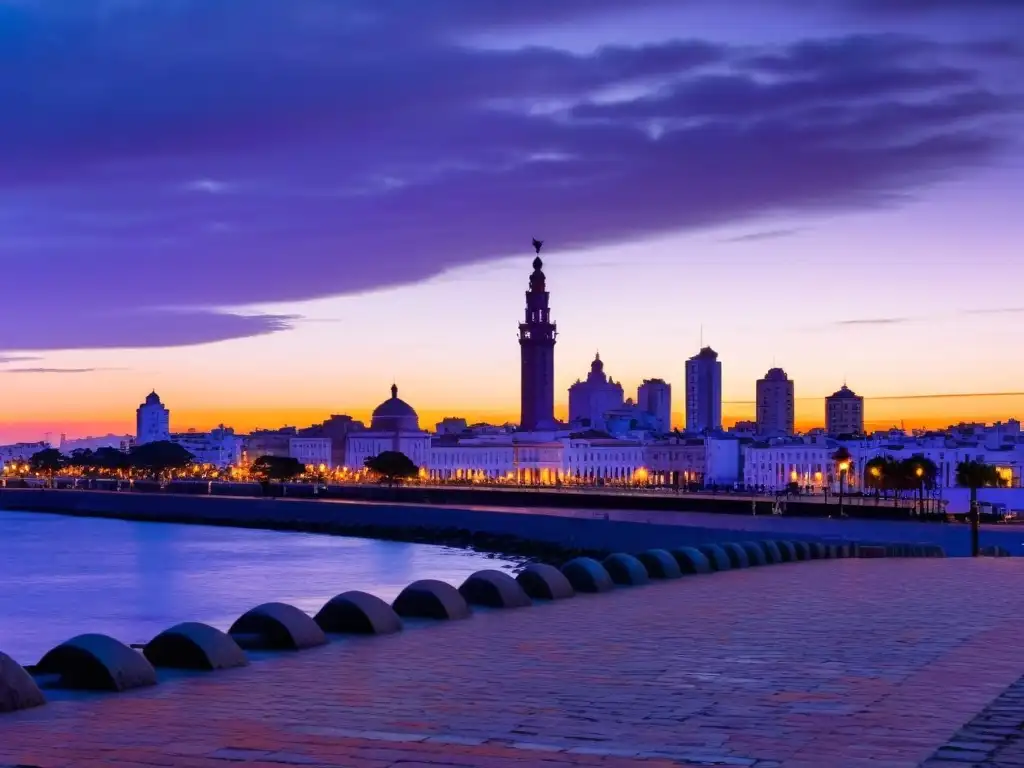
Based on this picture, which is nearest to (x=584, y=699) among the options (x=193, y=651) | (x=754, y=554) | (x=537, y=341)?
(x=193, y=651)

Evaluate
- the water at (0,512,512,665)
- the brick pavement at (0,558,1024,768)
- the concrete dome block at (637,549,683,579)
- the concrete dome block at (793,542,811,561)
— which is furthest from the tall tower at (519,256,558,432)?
the brick pavement at (0,558,1024,768)

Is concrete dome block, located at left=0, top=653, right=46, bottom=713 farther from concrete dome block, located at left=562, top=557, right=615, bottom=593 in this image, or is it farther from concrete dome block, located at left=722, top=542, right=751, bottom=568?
concrete dome block, located at left=722, top=542, right=751, bottom=568

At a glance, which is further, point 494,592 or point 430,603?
point 494,592

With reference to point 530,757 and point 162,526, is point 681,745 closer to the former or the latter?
point 530,757

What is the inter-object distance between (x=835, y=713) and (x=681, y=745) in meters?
1.17

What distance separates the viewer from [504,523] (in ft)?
284

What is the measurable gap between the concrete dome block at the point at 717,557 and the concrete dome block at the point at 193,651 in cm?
1042

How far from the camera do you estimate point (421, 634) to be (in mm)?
11438

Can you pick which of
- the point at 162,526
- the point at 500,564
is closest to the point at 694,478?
the point at 162,526

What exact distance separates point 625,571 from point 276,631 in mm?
6462

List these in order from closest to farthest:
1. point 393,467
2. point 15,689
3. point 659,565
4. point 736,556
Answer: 1. point 15,689
2. point 659,565
3. point 736,556
4. point 393,467

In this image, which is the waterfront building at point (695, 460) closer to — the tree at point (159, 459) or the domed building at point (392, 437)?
the domed building at point (392, 437)

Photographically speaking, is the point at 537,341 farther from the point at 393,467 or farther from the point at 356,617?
the point at 356,617

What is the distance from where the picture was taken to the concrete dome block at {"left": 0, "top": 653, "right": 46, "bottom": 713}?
7809 millimetres
